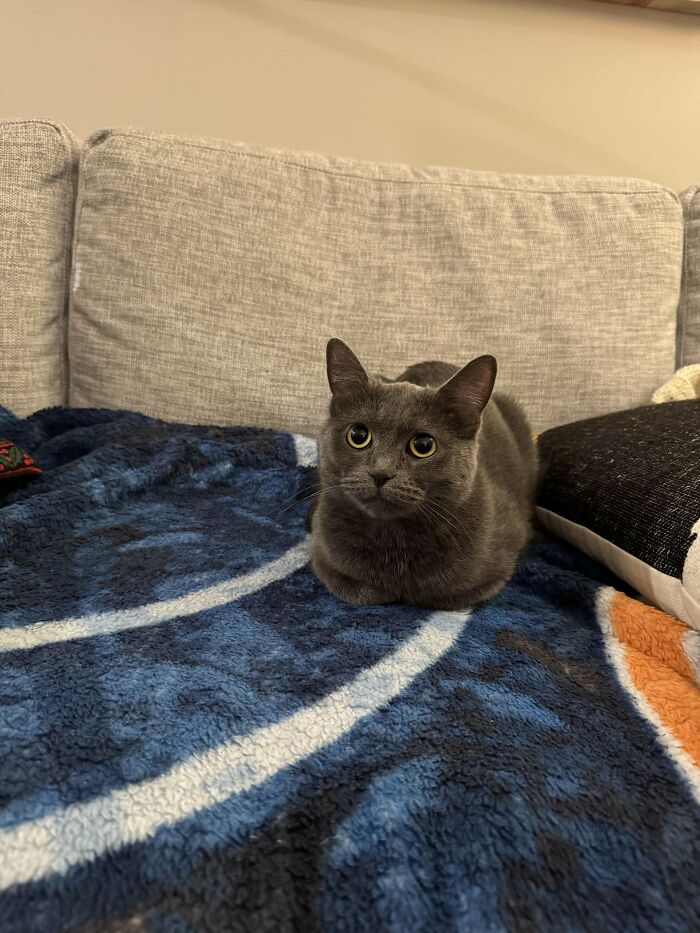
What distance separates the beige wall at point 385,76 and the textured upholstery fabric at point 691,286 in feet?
1.57

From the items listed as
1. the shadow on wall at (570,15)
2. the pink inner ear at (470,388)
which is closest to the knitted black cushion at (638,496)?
the pink inner ear at (470,388)

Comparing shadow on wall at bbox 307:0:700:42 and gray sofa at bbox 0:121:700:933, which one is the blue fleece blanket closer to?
gray sofa at bbox 0:121:700:933

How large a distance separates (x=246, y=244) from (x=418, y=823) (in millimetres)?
1180

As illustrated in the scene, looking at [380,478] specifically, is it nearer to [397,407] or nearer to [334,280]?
[397,407]

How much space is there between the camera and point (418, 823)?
20.0 inches

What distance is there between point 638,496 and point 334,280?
80 cm

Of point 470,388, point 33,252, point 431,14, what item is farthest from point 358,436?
point 431,14

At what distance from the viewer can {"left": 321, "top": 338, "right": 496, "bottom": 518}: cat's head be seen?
33.4 inches

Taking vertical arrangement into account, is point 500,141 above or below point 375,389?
above

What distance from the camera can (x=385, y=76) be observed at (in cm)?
178

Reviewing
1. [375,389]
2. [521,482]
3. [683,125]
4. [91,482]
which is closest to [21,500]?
[91,482]

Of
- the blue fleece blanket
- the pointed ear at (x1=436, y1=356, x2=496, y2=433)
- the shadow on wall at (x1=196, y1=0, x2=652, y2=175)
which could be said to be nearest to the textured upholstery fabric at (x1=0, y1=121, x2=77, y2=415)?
the blue fleece blanket

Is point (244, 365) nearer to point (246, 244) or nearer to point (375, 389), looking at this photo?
point (246, 244)

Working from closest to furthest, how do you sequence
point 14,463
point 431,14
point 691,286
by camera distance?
point 14,463
point 691,286
point 431,14
